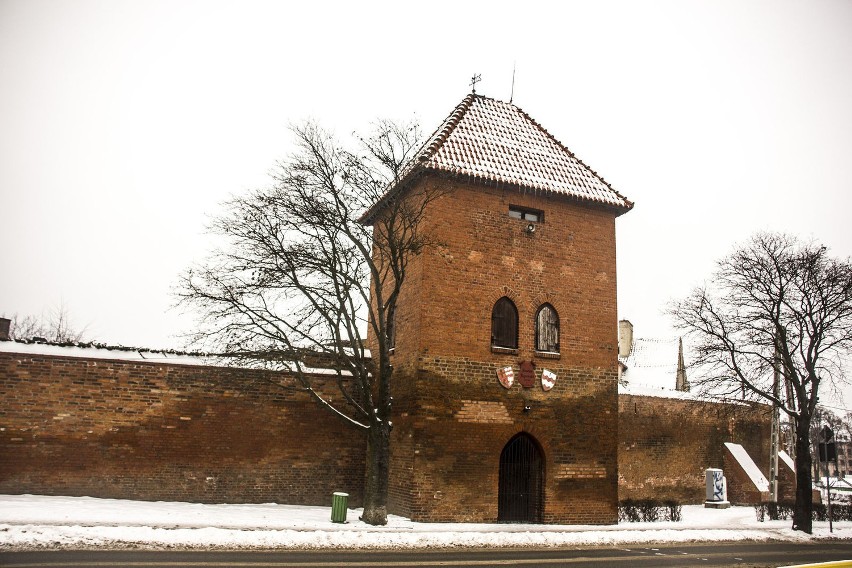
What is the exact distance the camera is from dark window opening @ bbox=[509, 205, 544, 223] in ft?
63.6

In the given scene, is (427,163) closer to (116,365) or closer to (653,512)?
(116,365)

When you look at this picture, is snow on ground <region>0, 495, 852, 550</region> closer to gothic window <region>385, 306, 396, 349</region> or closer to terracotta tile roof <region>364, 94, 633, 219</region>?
gothic window <region>385, 306, 396, 349</region>

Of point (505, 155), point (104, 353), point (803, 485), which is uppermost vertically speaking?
point (505, 155)

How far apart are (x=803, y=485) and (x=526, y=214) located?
11.5m

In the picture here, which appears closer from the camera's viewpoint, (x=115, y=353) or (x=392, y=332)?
(x=115, y=353)

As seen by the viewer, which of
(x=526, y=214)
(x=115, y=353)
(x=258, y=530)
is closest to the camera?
(x=258, y=530)

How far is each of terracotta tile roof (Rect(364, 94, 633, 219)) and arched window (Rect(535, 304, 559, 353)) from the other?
3.42 m

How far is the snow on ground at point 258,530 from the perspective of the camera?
1220cm

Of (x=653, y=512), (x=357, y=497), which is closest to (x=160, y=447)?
(x=357, y=497)

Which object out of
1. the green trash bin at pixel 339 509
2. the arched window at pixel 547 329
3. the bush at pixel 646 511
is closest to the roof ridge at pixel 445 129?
the arched window at pixel 547 329

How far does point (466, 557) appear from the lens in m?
12.8

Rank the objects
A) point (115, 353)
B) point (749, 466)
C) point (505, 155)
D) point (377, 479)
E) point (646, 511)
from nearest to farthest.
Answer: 1. point (377, 479)
2. point (115, 353)
3. point (505, 155)
4. point (646, 511)
5. point (749, 466)

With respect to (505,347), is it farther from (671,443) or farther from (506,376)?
(671,443)

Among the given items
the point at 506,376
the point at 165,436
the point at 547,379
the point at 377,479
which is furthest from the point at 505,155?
the point at 165,436
